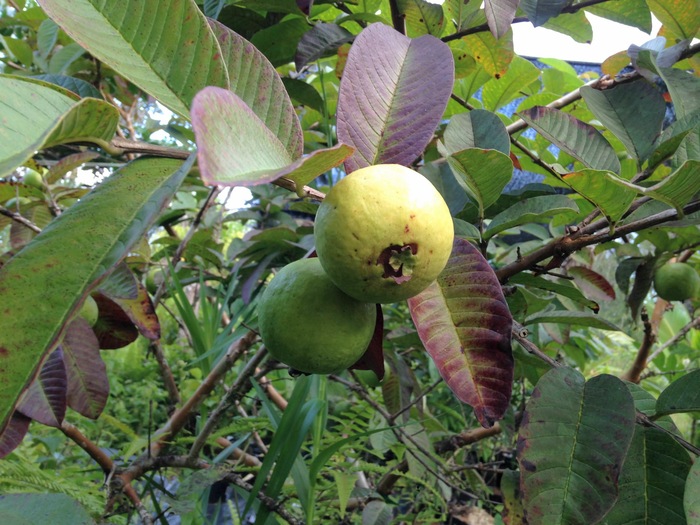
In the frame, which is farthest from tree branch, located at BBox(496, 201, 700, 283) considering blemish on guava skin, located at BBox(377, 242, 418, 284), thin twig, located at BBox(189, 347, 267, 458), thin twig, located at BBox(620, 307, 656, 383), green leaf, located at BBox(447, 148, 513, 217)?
thin twig, located at BBox(620, 307, 656, 383)

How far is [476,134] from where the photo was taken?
Answer: 834 millimetres

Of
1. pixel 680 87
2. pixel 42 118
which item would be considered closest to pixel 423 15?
pixel 680 87

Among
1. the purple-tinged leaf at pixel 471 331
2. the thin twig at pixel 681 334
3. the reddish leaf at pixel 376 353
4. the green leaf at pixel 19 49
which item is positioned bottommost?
the thin twig at pixel 681 334

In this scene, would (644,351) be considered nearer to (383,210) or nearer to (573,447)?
(573,447)

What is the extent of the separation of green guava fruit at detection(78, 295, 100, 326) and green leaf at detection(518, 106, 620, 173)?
93 centimetres

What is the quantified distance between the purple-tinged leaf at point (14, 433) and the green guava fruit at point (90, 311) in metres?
0.24

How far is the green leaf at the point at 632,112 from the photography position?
32.6 inches

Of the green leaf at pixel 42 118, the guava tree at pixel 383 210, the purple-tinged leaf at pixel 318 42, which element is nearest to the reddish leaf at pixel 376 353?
the guava tree at pixel 383 210

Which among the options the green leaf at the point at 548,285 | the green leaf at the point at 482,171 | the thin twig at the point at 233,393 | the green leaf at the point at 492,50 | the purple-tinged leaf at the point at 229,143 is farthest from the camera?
the green leaf at the point at 492,50

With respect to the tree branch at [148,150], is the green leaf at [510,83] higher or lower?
lower

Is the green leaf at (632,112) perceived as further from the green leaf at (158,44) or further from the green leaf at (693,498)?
the green leaf at (158,44)

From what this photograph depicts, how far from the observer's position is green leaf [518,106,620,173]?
2.62 feet

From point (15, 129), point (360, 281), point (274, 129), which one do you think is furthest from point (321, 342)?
point (15, 129)

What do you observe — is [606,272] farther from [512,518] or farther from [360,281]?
[360,281]
